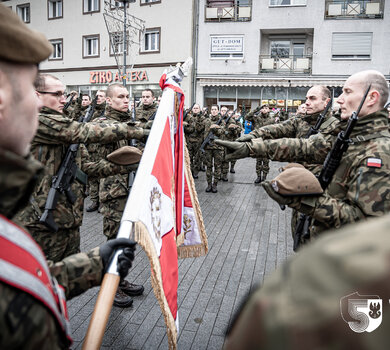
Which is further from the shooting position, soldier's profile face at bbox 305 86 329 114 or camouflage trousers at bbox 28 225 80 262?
soldier's profile face at bbox 305 86 329 114

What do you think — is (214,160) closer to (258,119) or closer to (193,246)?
(258,119)

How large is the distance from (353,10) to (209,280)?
776 inches

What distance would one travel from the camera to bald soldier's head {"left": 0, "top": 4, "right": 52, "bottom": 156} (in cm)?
94

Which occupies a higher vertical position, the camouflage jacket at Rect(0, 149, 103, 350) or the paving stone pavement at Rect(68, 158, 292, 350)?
the camouflage jacket at Rect(0, 149, 103, 350)

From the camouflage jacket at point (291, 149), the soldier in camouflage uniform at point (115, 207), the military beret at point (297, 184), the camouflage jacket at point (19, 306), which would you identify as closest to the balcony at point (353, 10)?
the soldier in camouflage uniform at point (115, 207)

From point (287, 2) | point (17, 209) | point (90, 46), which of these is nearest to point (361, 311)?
point (17, 209)

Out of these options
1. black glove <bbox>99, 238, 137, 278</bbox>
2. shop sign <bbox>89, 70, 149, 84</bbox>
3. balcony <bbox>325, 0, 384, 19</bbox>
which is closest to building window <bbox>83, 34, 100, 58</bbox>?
shop sign <bbox>89, 70, 149, 84</bbox>

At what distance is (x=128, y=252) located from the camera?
5.14 feet

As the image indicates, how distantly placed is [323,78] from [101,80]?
13.8 m

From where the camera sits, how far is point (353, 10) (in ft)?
Answer: 61.7

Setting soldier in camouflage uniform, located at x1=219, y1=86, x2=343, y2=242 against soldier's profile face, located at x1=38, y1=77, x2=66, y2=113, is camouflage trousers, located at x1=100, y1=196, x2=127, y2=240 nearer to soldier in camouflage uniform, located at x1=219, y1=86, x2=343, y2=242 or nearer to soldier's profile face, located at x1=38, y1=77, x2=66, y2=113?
soldier's profile face, located at x1=38, y1=77, x2=66, y2=113

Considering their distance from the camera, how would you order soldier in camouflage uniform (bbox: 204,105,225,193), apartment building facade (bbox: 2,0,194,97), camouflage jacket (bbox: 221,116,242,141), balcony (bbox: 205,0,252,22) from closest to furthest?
soldier in camouflage uniform (bbox: 204,105,225,193) → camouflage jacket (bbox: 221,116,242,141) → balcony (bbox: 205,0,252,22) → apartment building facade (bbox: 2,0,194,97)

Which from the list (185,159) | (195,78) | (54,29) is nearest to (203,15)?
(195,78)

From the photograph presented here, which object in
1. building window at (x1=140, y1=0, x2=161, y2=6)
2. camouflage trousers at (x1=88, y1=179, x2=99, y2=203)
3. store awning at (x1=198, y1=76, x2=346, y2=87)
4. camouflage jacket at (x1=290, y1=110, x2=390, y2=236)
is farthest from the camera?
building window at (x1=140, y1=0, x2=161, y2=6)
